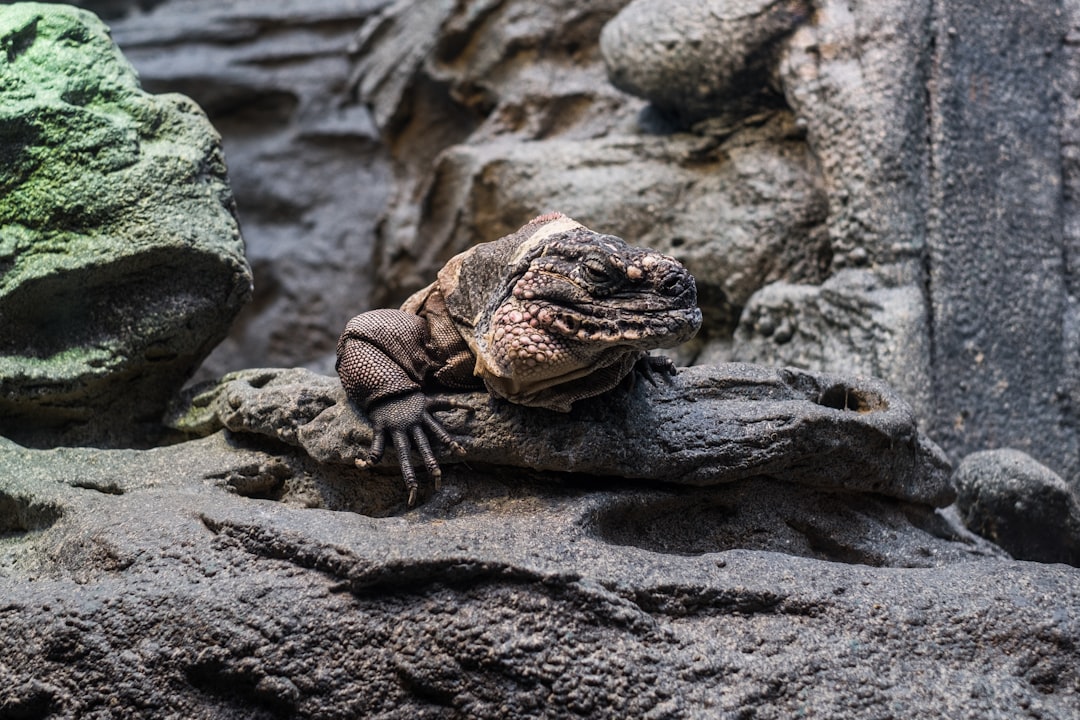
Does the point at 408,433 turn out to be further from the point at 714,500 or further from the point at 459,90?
the point at 459,90

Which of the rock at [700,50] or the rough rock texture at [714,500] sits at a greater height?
the rock at [700,50]

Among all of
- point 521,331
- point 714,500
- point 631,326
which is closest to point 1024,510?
point 714,500

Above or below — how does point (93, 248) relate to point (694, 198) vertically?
above

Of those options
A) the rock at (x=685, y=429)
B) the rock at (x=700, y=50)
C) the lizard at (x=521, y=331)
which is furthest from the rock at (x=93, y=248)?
the rock at (x=700, y=50)

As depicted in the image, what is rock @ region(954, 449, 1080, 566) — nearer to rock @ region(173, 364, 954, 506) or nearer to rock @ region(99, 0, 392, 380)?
rock @ region(173, 364, 954, 506)

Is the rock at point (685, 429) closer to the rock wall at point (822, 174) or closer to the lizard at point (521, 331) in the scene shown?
the lizard at point (521, 331)
